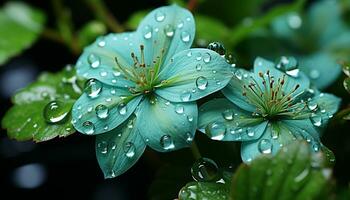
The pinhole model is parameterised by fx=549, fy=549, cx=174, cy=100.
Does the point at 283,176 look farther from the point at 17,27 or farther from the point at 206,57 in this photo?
the point at 17,27

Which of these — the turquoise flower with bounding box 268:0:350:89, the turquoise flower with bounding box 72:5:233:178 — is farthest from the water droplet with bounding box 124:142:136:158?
the turquoise flower with bounding box 268:0:350:89

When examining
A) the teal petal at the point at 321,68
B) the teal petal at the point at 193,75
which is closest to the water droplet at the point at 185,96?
the teal petal at the point at 193,75

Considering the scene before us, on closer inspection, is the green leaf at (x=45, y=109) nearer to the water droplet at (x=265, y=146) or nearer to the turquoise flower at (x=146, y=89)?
the turquoise flower at (x=146, y=89)

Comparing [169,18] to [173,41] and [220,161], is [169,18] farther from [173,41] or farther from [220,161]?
[220,161]

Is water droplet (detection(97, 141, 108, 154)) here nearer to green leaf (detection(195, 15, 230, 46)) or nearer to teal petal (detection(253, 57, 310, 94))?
teal petal (detection(253, 57, 310, 94))

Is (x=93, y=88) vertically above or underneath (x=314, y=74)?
above

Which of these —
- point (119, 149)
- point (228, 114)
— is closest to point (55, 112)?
point (119, 149)
